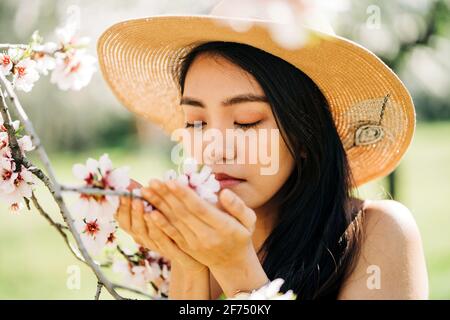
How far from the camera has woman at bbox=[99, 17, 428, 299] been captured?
1730mm

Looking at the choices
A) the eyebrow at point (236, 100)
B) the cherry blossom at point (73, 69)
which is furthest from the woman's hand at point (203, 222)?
the cherry blossom at point (73, 69)

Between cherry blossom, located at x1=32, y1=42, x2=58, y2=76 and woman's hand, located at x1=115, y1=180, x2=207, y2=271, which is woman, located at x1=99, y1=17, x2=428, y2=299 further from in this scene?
cherry blossom, located at x1=32, y1=42, x2=58, y2=76

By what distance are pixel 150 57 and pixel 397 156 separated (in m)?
0.84

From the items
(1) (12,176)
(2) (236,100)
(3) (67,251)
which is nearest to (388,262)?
(2) (236,100)

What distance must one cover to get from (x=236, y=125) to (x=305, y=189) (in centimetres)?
32

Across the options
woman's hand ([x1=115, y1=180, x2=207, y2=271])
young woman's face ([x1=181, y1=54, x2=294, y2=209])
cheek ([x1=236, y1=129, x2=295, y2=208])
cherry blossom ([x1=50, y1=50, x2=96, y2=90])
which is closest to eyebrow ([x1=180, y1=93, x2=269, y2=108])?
young woman's face ([x1=181, y1=54, x2=294, y2=209])

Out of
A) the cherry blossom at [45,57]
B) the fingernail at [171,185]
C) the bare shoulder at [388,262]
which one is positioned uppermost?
the cherry blossom at [45,57]

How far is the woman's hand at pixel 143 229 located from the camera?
1.44 m

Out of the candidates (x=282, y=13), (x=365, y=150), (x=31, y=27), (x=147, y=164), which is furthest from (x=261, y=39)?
(x=147, y=164)

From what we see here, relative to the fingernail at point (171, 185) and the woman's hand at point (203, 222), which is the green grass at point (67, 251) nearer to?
the woman's hand at point (203, 222)

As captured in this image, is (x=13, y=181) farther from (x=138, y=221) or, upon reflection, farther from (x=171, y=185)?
(x=171, y=185)

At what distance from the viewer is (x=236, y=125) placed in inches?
71.6

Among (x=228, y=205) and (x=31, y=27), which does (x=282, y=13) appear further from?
(x=31, y=27)

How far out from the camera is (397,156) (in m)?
2.26
